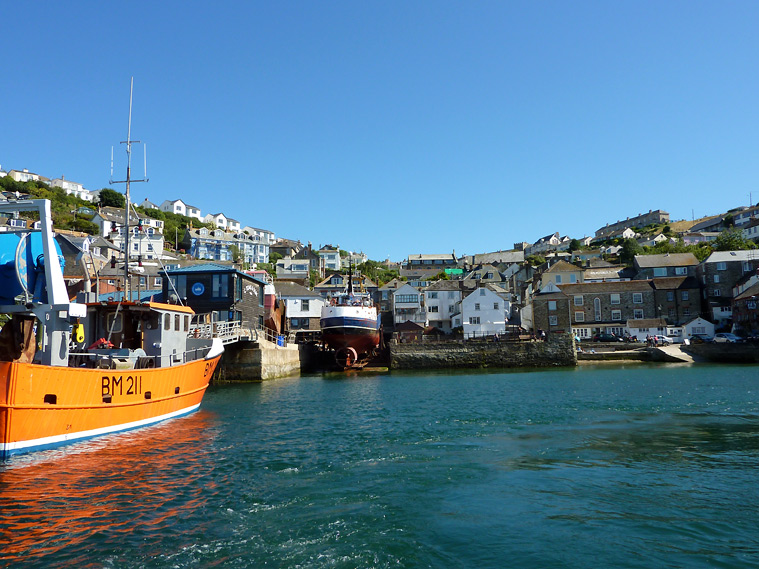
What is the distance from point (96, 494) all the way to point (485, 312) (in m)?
62.8

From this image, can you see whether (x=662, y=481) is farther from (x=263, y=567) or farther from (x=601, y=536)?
(x=263, y=567)

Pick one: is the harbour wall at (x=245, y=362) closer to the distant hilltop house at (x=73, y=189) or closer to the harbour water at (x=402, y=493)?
the harbour water at (x=402, y=493)

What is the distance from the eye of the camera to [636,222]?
608ft

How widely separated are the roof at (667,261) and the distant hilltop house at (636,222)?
101482mm

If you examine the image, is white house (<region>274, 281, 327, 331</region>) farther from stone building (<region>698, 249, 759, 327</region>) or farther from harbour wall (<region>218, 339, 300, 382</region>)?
stone building (<region>698, 249, 759, 327</region>)

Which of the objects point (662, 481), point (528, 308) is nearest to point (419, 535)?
point (662, 481)

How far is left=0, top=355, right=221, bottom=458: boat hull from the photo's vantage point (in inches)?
591

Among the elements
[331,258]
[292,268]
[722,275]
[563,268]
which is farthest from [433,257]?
[722,275]

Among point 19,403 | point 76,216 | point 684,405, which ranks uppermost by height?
point 76,216

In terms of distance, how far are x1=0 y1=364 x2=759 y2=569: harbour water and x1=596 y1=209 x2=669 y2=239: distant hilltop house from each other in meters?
176

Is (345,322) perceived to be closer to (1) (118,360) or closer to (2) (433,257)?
(1) (118,360)

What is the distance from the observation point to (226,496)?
1238cm

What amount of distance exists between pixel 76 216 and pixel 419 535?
423ft

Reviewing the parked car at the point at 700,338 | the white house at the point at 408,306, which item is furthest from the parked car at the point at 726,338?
the white house at the point at 408,306
